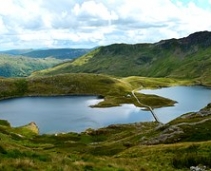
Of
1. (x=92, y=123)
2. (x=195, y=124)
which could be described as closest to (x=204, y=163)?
(x=195, y=124)

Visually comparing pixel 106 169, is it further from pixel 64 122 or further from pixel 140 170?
pixel 64 122

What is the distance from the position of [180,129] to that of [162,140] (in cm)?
562

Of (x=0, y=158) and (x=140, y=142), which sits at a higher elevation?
(x=0, y=158)

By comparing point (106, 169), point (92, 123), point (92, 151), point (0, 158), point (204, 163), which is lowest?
point (92, 123)

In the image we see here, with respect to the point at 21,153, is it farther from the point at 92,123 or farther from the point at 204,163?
the point at 92,123

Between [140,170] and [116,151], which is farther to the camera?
[116,151]

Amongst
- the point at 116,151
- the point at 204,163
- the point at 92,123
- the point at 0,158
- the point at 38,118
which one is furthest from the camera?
the point at 38,118

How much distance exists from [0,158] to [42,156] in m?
4.14

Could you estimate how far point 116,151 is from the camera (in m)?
61.9

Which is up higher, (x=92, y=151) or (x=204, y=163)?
(x=204, y=163)

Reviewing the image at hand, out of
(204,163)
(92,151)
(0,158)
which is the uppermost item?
(0,158)

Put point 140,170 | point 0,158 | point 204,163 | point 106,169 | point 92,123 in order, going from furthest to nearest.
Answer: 1. point 92,123
2. point 204,163
3. point 140,170
4. point 106,169
5. point 0,158

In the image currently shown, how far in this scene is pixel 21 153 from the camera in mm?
25312

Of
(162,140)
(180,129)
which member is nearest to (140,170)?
(162,140)
